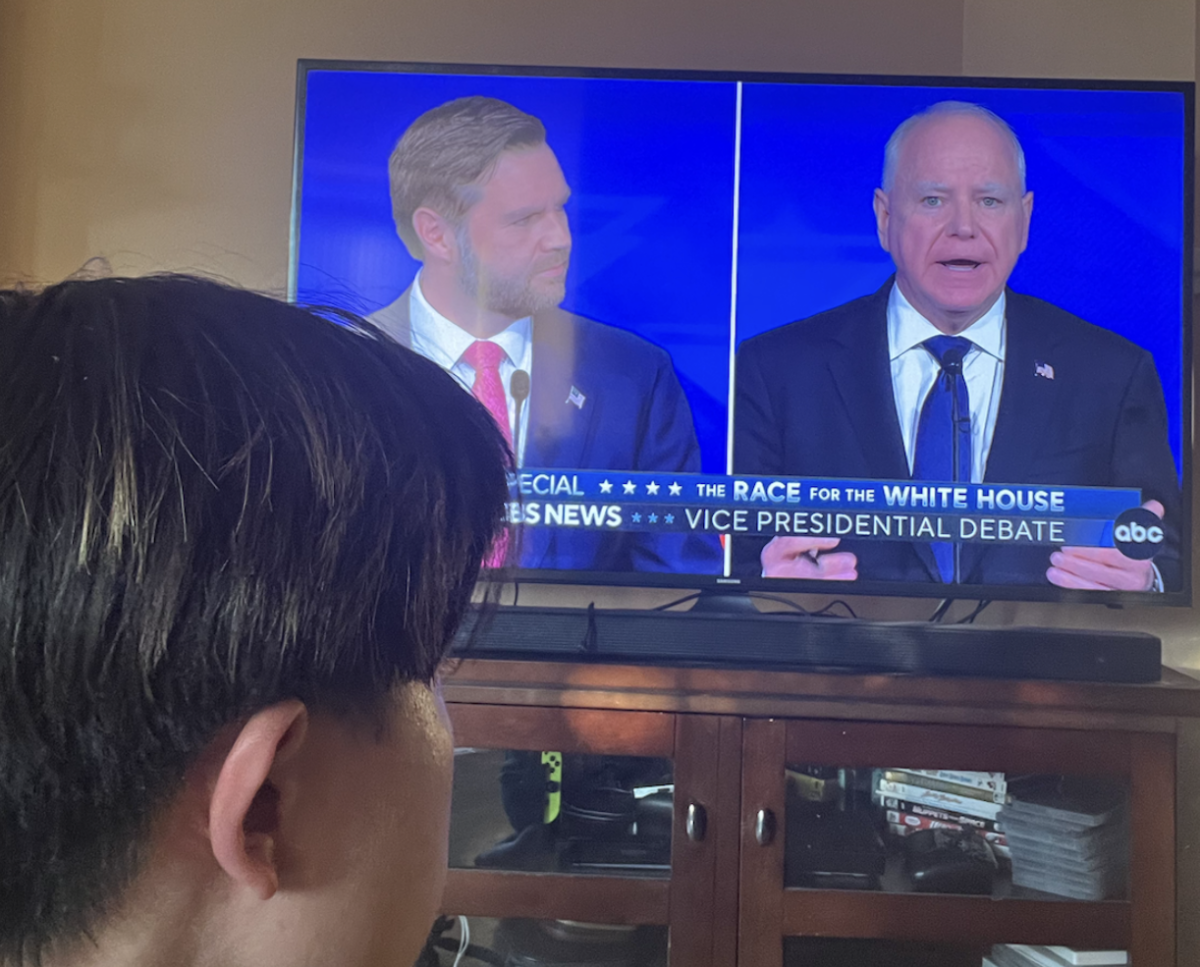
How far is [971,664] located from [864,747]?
0.21m

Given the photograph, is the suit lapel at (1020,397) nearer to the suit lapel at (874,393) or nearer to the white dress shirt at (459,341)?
the suit lapel at (874,393)

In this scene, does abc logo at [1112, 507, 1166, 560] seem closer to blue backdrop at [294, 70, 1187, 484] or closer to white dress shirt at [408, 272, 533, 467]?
blue backdrop at [294, 70, 1187, 484]

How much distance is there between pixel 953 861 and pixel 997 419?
27.3 inches

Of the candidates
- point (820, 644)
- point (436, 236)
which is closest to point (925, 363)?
point (820, 644)

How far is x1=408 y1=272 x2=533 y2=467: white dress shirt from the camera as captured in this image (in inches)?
65.1

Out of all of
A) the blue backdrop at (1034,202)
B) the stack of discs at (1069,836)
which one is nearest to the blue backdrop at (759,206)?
the blue backdrop at (1034,202)

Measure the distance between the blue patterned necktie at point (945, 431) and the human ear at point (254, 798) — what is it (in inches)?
54.3

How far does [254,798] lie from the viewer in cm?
36

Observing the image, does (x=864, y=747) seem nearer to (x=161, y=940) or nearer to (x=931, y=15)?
(x=161, y=940)

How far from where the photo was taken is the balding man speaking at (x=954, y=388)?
158 cm

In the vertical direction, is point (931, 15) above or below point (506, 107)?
above

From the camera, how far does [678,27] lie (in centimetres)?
189

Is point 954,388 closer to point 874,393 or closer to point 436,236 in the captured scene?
point 874,393

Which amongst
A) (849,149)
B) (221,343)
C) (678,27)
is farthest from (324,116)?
(221,343)
